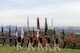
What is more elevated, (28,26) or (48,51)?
(28,26)

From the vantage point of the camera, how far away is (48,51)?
35062 millimetres

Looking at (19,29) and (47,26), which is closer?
(47,26)

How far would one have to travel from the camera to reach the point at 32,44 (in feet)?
121

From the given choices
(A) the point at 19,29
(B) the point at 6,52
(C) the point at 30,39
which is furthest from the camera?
(A) the point at 19,29

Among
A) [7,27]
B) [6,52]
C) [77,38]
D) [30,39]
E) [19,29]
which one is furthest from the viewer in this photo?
[77,38]

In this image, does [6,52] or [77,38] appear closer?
[6,52]

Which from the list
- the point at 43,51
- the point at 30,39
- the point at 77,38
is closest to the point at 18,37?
the point at 30,39

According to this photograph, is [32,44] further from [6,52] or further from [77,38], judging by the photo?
[77,38]

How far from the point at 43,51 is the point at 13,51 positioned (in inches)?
132

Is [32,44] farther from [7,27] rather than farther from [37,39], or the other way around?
[7,27]

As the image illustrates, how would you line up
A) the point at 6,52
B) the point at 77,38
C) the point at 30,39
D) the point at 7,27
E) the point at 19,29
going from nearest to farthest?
the point at 6,52
the point at 30,39
the point at 19,29
the point at 7,27
the point at 77,38

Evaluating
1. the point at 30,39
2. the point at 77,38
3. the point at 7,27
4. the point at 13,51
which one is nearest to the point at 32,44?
the point at 30,39

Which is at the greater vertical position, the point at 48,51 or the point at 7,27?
the point at 7,27

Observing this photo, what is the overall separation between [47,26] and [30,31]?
4.03 metres
